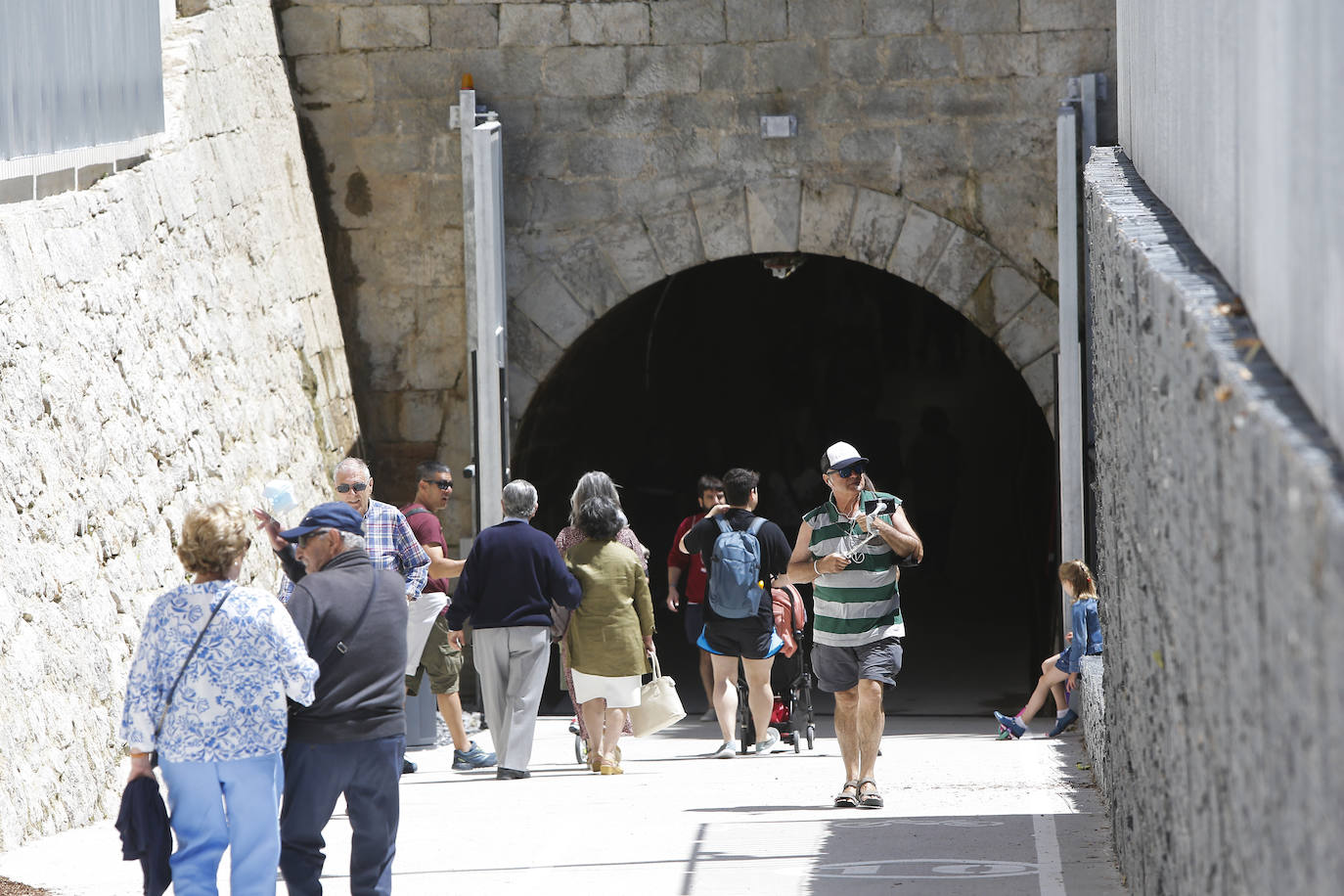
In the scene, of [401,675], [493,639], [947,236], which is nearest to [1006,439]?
[947,236]

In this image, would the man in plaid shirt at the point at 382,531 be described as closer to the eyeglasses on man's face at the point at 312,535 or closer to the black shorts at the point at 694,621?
the black shorts at the point at 694,621

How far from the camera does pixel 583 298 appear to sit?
10.1m

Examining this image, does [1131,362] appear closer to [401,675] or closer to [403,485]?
[401,675]

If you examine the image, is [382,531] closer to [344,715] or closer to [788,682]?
[788,682]

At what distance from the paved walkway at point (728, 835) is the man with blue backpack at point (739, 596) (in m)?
0.32

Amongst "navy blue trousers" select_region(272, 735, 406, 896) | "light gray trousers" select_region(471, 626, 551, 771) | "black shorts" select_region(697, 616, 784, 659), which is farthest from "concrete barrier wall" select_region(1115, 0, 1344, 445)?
"black shorts" select_region(697, 616, 784, 659)

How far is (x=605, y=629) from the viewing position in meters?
7.20

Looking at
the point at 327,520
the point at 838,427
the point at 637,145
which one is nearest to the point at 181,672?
the point at 327,520

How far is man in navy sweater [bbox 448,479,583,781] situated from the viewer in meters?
6.99

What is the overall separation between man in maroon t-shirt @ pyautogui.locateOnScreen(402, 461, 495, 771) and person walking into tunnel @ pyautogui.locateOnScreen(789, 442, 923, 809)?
2106 mm

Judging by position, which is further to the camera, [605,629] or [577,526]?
[577,526]

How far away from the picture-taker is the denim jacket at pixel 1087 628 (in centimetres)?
809

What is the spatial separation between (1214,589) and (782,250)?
7.72 m

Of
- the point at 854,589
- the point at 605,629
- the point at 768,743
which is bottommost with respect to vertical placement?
the point at 768,743
